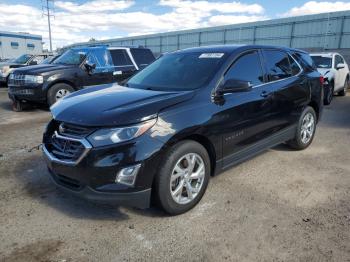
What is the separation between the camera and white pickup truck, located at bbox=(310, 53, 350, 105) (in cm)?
1036

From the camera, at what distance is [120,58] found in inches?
403

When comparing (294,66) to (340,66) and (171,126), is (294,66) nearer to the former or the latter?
(171,126)

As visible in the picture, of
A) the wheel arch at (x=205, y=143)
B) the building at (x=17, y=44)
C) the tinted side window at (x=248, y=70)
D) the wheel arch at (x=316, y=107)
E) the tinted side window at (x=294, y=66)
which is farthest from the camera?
the building at (x=17, y=44)

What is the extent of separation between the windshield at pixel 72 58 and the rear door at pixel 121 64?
90 cm

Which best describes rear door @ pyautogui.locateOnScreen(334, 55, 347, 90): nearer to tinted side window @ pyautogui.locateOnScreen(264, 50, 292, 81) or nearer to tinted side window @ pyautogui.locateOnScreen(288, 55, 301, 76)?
tinted side window @ pyautogui.locateOnScreen(288, 55, 301, 76)

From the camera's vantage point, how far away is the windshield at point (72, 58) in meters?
9.79

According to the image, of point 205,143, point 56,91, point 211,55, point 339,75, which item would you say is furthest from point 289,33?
point 205,143

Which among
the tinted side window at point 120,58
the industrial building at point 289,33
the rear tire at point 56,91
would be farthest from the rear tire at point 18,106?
the industrial building at point 289,33

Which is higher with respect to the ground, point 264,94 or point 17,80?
point 264,94

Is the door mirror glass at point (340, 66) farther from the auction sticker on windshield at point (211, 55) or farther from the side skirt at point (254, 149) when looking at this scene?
the auction sticker on windshield at point (211, 55)

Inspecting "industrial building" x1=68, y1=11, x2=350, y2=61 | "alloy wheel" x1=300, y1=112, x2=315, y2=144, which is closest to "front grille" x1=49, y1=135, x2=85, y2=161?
"alloy wheel" x1=300, y1=112, x2=315, y2=144

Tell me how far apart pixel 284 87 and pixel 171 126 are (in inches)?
94.8

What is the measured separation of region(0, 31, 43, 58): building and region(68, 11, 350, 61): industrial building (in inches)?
1175

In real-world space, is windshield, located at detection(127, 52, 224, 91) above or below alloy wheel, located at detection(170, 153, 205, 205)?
above
